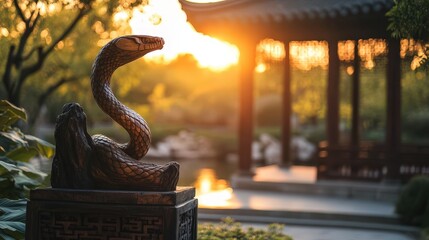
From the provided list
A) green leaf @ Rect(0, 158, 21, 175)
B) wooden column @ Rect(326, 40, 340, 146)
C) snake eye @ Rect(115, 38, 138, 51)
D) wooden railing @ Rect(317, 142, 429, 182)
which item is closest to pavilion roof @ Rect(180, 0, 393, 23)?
wooden column @ Rect(326, 40, 340, 146)

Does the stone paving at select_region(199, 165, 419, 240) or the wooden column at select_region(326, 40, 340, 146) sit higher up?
the wooden column at select_region(326, 40, 340, 146)

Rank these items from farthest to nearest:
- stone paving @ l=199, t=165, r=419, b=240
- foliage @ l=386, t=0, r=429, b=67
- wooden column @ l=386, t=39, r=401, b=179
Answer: wooden column @ l=386, t=39, r=401, b=179, stone paving @ l=199, t=165, r=419, b=240, foliage @ l=386, t=0, r=429, b=67

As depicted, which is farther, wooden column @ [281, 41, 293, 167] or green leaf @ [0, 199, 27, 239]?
wooden column @ [281, 41, 293, 167]

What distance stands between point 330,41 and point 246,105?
7.63 feet

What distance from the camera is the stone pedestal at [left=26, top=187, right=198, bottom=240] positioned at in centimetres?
514

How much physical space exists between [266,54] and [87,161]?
11.1m

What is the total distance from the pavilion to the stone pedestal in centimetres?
856

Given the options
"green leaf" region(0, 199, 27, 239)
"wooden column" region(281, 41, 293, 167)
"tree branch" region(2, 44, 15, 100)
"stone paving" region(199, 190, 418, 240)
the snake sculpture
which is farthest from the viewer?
"wooden column" region(281, 41, 293, 167)

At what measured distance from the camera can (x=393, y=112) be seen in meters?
13.2

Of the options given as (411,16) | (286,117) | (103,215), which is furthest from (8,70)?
(286,117)

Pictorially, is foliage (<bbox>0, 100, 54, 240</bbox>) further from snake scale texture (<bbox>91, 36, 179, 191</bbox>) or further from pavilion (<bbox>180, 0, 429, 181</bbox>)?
pavilion (<bbox>180, 0, 429, 181</bbox>)

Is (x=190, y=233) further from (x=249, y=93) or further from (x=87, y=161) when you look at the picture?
(x=249, y=93)

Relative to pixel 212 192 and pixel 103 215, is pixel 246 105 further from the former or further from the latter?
pixel 103 215

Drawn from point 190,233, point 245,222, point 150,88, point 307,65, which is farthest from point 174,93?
point 190,233
